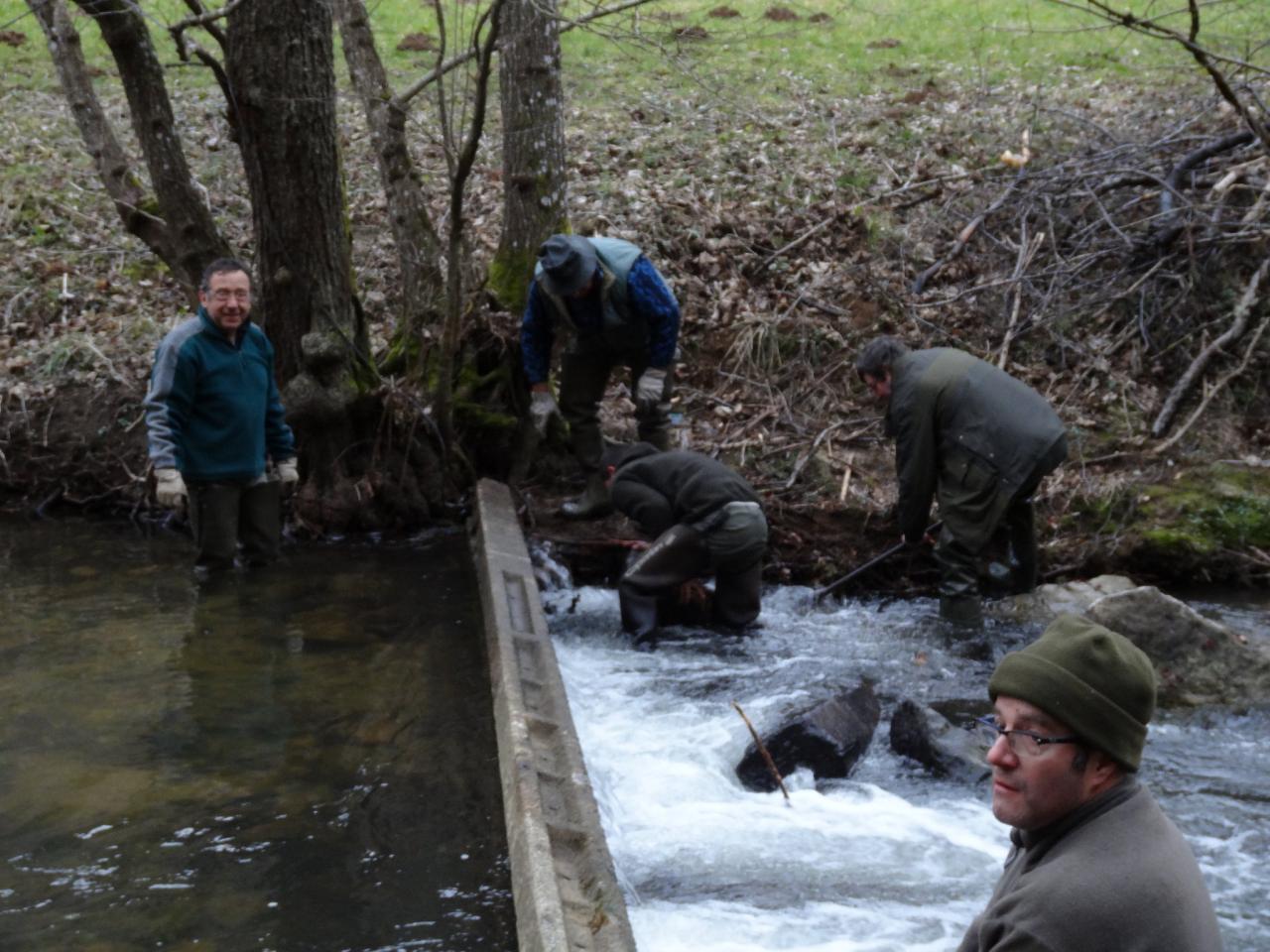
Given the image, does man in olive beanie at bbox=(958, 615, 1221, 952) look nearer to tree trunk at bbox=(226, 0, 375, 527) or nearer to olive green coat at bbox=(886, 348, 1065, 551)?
olive green coat at bbox=(886, 348, 1065, 551)

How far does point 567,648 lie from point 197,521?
2.28 m

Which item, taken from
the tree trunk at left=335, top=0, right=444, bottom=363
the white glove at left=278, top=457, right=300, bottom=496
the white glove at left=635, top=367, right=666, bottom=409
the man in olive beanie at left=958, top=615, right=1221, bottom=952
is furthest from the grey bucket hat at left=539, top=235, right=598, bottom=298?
the man in olive beanie at left=958, top=615, right=1221, bottom=952

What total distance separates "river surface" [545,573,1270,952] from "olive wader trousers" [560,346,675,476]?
1457 millimetres

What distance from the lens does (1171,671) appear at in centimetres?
678

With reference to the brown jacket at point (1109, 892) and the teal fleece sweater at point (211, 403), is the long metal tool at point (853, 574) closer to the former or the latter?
the teal fleece sweater at point (211, 403)

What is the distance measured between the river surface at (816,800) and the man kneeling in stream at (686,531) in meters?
0.23

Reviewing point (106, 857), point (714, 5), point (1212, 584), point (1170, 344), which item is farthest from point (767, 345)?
point (714, 5)

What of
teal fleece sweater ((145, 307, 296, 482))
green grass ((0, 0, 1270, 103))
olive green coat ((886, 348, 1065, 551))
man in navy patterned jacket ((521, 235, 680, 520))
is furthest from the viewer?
green grass ((0, 0, 1270, 103))

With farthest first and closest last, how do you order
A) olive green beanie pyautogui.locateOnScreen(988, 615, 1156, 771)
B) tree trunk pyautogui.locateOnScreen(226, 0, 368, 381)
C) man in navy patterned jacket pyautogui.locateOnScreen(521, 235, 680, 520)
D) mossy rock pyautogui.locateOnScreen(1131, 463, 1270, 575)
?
mossy rock pyautogui.locateOnScreen(1131, 463, 1270, 575) < tree trunk pyautogui.locateOnScreen(226, 0, 368, 381) < man in navy patterned jacket pyautogui.locateOnScreen(521, 235, 680, 520) < olive green beanie pyautogui.locateOnScreen(988, 615, 1156, 771)

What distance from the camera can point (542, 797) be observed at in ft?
15.3

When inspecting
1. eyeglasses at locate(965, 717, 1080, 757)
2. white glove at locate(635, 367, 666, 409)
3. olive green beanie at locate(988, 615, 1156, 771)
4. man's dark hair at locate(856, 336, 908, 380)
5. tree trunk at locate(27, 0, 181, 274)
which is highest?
tree trunk at locate(27, 0, 181, 274)

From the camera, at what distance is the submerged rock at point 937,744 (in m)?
5.81

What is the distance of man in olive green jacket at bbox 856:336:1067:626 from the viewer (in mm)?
7258

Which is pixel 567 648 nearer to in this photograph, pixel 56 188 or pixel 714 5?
pixel 56 188
